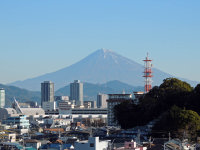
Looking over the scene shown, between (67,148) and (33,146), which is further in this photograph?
(33,146)

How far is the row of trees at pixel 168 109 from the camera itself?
44.5 m

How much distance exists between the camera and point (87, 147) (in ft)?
105

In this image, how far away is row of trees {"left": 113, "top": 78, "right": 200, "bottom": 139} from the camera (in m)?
44.5

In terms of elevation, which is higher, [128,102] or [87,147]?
[128,102]

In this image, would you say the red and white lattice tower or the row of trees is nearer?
the row of trees

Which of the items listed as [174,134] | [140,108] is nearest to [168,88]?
[140,108]

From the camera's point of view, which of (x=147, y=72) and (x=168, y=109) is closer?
(x=168, y=109)

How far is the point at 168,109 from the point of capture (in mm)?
50781

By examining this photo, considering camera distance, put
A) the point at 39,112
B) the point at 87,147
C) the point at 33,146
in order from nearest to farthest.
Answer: the point at 87,147
the point at 33,146
the point at 39,112

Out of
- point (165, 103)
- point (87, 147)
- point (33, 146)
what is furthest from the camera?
point (165, 103)

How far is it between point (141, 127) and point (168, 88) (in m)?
5.37

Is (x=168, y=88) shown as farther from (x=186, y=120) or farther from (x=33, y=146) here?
(x=33, y=146)

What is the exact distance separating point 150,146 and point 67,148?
5.17 meters

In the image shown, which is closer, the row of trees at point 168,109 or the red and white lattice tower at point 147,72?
the row of trees at point 168,109
